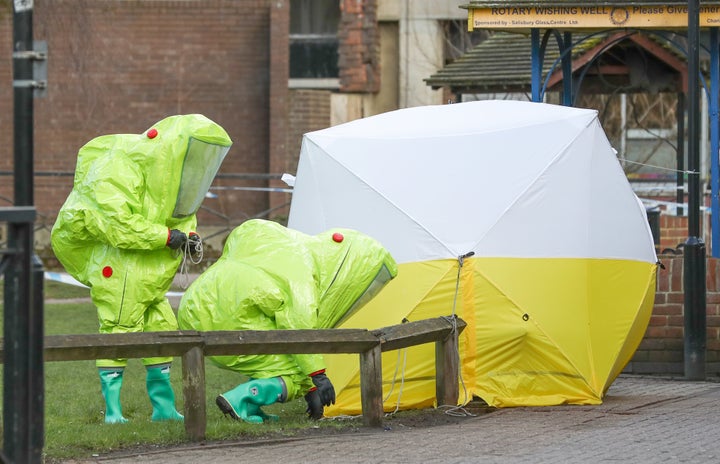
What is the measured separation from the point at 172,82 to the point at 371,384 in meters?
17.3

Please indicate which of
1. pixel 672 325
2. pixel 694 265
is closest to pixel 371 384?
pixel 694 265

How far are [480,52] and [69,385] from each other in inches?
362

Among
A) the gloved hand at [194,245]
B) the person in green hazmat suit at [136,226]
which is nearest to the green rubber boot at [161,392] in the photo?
the person in green hazmat suit at [136,226]

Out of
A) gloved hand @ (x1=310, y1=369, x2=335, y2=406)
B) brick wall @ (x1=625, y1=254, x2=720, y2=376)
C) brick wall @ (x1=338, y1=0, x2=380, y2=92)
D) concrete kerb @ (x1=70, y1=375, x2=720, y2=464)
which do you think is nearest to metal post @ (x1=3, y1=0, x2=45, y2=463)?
concrete kerb @ (x1=70, y1=375, x2=720, y2=464)

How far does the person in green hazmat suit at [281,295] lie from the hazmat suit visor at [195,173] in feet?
1.26

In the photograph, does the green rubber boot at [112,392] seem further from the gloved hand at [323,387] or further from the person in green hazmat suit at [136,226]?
the gloved hand at [323,387]

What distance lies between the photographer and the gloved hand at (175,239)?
934cm

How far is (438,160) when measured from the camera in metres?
10.4

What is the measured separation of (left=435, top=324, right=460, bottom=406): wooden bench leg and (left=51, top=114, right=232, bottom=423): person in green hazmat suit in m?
1.78

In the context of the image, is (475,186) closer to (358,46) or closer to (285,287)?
(285,287)

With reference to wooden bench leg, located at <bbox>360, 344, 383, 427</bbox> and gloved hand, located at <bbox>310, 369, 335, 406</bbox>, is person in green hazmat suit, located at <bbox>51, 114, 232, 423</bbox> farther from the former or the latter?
wooden bench leg, located at <bbox>360, 344, 383, 427</bbox>

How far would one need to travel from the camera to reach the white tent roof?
1019 centimetres

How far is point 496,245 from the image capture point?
33.1 feet

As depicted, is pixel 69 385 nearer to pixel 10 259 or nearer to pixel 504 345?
pixel 504 345
